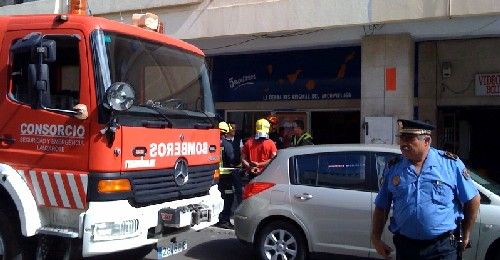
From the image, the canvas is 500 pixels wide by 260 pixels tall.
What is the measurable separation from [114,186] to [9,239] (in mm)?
1180

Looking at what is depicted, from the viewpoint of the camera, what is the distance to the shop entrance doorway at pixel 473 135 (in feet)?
40.6

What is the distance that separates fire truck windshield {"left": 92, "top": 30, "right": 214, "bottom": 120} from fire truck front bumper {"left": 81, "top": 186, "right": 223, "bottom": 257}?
0.94 metres

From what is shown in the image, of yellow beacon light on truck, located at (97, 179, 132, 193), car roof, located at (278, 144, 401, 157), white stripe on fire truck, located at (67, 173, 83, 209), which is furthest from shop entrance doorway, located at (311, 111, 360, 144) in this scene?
white stripe on fire truck, located at (67, 173, 83, 209)

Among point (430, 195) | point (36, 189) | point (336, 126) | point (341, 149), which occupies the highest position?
point (336, 126)

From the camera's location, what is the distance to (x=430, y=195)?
3719 mm

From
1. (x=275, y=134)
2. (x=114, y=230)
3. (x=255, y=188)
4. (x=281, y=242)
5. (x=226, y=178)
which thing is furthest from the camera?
(x=275, y=134)

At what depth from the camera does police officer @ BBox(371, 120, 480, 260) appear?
3719 millimetres

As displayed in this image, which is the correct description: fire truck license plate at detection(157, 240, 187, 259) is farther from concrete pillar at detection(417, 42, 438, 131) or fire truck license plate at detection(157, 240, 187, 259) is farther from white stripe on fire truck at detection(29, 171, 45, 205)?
concrete pillar at detection(417, 42, 438, 131)

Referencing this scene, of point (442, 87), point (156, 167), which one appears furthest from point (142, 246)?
point (442, 87)

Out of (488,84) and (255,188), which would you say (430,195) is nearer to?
(255,188)

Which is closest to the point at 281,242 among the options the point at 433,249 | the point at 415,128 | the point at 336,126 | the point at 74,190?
the point at 74,190

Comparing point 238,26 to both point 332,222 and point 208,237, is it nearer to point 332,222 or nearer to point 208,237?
point 208,237

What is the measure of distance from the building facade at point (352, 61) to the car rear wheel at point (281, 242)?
5.16m

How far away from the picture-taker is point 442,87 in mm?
12469
